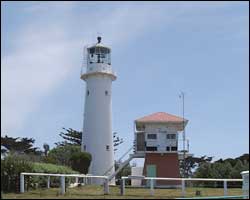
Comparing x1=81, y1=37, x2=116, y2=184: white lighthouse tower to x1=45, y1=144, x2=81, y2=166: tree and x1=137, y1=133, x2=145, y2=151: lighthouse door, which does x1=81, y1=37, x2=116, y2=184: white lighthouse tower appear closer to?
x1=45, y1=144, x2=81, y2=166: tree

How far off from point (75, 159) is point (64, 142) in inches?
964

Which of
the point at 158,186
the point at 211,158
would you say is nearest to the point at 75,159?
the point at 158,186

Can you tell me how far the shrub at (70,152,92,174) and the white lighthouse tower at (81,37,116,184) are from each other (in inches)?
72.2

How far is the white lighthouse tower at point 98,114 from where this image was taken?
41.1 meters

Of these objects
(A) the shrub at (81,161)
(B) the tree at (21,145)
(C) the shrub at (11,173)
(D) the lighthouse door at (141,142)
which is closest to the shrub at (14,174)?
(C) the shrub at (11,173)

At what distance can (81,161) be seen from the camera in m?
38.7

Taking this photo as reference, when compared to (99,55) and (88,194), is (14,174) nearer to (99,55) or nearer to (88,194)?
(88,194)

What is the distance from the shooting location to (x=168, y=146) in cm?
3741

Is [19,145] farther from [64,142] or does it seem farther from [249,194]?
[249,194]

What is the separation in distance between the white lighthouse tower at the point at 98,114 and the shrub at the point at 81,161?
183 centimetres

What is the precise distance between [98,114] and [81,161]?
4235mm

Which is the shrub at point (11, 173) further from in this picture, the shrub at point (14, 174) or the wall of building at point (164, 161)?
the wall of building at point (164, 161)

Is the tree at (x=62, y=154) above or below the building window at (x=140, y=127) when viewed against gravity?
below

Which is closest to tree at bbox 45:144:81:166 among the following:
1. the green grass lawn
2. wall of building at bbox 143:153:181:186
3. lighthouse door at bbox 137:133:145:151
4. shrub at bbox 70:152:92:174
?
shrub at bbox 70:152:92:174
